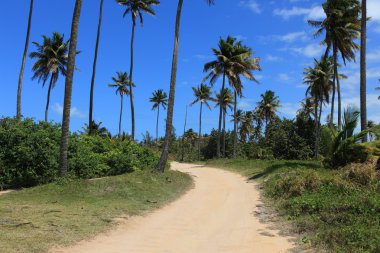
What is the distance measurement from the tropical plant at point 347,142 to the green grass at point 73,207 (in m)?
7.02

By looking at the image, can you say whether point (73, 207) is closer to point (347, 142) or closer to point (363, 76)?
point (347, 142)

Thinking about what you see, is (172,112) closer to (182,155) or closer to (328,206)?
(328,206)

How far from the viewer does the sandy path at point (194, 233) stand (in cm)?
757

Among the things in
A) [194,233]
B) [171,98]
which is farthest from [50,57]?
[194,233]

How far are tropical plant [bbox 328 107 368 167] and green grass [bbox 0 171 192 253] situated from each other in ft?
23.0

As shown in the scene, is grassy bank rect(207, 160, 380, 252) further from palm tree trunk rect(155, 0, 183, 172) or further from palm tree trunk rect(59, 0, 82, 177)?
palm tree trunk rect(59, 0, 82, 177)

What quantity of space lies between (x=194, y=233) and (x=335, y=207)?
11.2ft

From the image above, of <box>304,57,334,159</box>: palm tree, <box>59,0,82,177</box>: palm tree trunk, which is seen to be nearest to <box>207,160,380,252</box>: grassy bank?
<box>59,0,82,177</box>: palm tree trunk

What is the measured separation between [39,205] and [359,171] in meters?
10.2

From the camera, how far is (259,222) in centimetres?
1030

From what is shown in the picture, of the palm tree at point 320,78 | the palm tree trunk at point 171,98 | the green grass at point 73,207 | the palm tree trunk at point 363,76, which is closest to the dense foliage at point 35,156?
the green grass at point 73,207

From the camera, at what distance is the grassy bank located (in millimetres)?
7223

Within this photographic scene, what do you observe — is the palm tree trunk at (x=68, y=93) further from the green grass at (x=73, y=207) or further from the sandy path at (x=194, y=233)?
the sandy path at (x=194, y=233)

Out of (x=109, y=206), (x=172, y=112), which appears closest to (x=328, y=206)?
(x=109, y=206)
